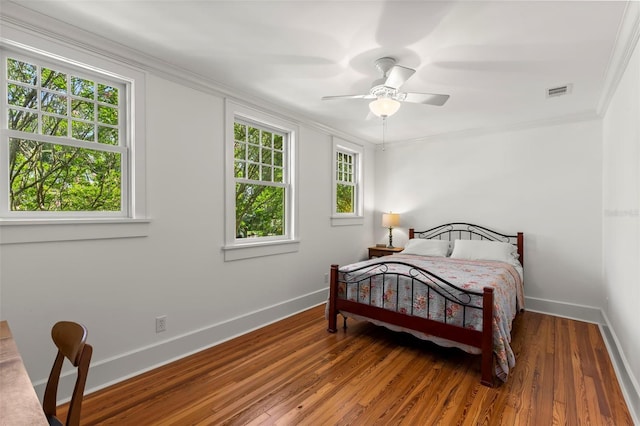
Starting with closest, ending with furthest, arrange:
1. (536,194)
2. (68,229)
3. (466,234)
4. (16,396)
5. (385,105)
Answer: (16,396), (68,229), (385,105), (536,194), (466,234)

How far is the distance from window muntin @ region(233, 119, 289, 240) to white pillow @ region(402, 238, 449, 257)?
1.84m

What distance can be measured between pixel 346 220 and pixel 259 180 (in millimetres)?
1691

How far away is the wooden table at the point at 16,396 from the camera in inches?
33.0

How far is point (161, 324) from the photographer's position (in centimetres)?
260

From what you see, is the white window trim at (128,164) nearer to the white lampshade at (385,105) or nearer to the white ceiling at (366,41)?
the white ceiling at (366,41)

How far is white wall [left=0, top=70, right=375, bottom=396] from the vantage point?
202 cm

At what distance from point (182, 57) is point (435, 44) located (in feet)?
6.32

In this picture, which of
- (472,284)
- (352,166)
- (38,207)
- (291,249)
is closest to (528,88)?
(472,284)

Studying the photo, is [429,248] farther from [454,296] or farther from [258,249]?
[258,249]

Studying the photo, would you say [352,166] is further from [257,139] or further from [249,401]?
[249,401]

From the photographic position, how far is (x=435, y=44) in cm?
221

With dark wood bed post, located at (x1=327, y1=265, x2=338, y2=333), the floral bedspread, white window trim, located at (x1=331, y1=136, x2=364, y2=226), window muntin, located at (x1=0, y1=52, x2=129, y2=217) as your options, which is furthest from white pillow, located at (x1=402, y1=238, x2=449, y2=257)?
window muntin, located at (x1=0, y1=52, x2=129, y2=217)

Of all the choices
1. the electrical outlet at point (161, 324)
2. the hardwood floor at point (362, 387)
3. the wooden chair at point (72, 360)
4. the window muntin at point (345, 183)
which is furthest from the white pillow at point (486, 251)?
the wooden chair at point (72, 360)

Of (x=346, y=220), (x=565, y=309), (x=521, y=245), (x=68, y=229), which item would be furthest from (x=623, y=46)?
(x=68, y=229)
